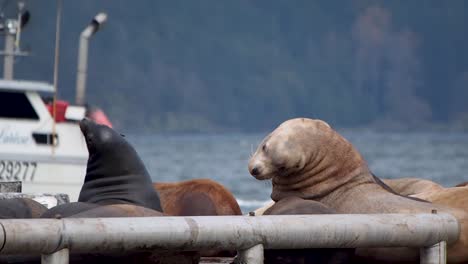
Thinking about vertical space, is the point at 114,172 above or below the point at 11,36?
below

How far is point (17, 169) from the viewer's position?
1157 inches

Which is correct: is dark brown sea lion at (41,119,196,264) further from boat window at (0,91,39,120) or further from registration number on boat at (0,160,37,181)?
boat window at (0,91,39,120)

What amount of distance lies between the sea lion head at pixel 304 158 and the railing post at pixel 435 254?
108cm

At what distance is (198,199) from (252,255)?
2658mm

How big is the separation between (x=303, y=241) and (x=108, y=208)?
93cm

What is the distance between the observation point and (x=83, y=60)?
29.9 m

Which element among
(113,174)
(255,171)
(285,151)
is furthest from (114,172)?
(285,151)

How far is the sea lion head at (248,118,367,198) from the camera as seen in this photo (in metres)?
6.91

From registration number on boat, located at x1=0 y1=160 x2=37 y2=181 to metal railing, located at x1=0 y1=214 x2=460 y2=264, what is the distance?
A: 77.6 feet

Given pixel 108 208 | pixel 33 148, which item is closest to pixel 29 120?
pixel 33 148

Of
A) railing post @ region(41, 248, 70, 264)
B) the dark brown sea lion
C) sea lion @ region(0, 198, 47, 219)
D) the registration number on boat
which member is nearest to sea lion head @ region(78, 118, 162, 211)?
the dark brown sea lion

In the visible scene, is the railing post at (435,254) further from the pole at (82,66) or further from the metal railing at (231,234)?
the pole at (82,66)

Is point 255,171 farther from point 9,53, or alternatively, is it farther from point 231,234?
point 9,53

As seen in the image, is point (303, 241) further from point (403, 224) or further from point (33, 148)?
point (33, 148)
